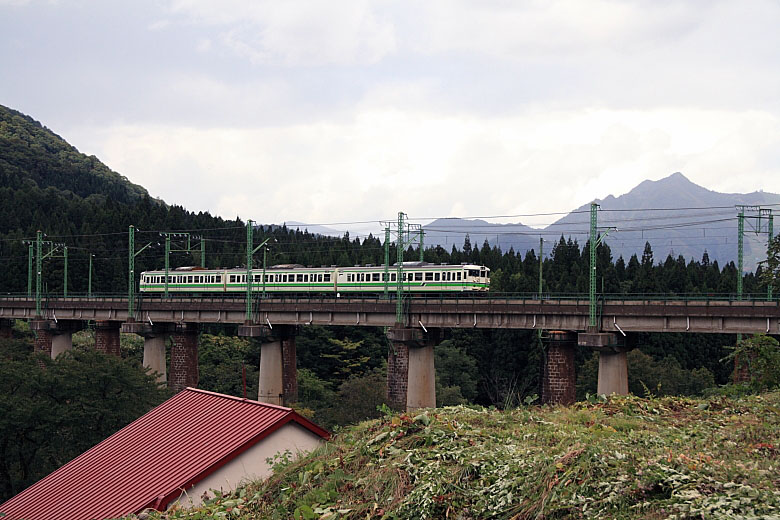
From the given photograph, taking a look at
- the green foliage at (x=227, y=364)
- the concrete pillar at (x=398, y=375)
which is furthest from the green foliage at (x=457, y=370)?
the green foliage at (x=227, y=364)

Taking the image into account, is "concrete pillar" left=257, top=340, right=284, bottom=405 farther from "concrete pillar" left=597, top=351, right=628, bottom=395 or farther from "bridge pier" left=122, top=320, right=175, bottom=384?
"concrete pillar" left=597, top=351, right=628, bottom=395

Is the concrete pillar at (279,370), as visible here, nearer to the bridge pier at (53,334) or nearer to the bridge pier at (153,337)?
the bridge pier at (153,337)

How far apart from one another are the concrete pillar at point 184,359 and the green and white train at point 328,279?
510 cm

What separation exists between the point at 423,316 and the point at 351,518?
1765 inches

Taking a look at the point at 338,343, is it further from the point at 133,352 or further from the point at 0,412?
the point at 0,412

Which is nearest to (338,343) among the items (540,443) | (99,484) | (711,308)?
(711,308)

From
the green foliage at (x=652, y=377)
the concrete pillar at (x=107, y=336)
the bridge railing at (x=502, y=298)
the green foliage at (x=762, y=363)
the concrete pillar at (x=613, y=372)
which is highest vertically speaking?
the green foliage at (x=762, y=363)

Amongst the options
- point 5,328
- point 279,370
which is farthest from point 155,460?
point 5,328

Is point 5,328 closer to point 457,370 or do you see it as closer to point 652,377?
point 457,370

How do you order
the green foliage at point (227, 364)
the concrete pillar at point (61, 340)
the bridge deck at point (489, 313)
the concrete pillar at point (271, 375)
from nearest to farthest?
1. the bridge deck at point (489, 313)
2. the concrete pillar at point (271, 375)
3. the green foliage at point (227, 364)
4. the concrete pillar at point (61, 340)

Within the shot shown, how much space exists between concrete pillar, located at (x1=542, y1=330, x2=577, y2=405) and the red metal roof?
3551 centimetres

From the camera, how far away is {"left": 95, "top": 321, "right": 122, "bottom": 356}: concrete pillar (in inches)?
3031

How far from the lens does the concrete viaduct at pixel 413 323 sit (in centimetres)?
4628

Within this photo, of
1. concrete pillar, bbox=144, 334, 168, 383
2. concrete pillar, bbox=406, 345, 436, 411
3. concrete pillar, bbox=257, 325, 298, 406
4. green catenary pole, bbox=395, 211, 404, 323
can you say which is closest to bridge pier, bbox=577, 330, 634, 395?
concrete pillar, bbox=406, 345, 436, 411
